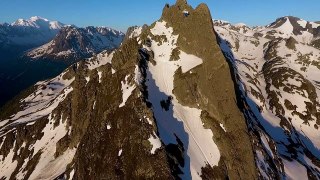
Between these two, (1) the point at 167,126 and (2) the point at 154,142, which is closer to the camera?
(2) the point at 154,142

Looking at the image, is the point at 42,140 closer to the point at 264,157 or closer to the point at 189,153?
the point at 189,153

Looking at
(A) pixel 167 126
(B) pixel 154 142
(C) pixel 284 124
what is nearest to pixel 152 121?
(B) pixel 154 142

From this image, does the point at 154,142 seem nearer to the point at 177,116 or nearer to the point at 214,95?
the point at 177,116

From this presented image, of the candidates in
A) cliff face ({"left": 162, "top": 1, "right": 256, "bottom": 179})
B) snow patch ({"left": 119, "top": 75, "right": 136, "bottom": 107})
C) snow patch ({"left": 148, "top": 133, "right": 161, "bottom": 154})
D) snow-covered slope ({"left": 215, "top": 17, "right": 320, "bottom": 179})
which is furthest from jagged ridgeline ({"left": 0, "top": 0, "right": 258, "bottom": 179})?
snow-covered slope ({"left": 215, "top": 17, "right": 320, "bottom": 179})

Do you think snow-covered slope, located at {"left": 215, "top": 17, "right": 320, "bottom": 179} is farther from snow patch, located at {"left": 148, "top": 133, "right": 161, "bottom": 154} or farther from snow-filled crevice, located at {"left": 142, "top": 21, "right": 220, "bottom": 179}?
snow patch, located at {"left": 148, "top": 133, "right": 161, "bottom": 154}

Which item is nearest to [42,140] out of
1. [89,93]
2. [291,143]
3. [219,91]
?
[89,93]
